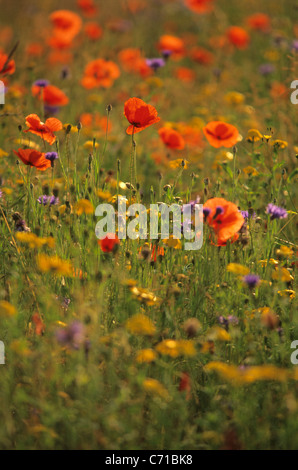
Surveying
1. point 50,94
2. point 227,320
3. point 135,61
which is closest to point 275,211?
point 227,320

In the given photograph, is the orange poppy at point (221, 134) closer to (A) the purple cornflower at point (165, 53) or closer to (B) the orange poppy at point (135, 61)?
(A) the purple cornflower at point (165, 53)

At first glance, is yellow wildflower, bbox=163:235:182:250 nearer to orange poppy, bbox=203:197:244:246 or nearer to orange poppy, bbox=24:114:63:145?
orange poppy, bbox=203:197:244:246

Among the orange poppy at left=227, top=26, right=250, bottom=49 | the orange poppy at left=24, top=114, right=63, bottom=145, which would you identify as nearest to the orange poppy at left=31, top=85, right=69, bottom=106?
the orange poppy at left=24, top=114, right=63, bottom=145

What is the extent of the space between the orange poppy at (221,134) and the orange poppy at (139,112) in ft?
1.22

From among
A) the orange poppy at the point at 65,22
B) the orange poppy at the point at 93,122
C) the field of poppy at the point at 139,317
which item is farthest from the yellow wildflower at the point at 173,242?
the orange poppy at the point at 65,22

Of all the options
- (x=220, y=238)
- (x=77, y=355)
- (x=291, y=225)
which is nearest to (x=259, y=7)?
(x=291, y=225)

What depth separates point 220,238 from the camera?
1.88m

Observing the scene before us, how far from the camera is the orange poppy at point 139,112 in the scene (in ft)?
6.42

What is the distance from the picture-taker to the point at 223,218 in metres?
1.86

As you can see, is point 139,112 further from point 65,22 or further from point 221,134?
point 65,22

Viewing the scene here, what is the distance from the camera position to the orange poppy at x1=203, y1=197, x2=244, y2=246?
1.84 meters

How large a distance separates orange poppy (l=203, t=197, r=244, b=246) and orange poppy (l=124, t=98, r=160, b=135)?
391mm

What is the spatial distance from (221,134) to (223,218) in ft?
1.85

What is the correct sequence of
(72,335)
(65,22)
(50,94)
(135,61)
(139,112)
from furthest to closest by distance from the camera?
(135,61), (65,22), (50,94), (139,112), (72,335)
